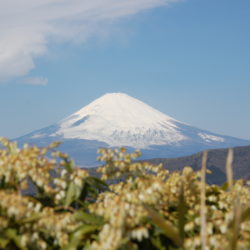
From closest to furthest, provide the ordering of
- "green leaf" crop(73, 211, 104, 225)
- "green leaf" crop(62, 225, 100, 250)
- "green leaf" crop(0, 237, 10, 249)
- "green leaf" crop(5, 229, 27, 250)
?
"green leaf" crop(0, 237, 10, 249)
"green leaf" crop(5, 229, 27, 250)
"green leaf" crop(62, 225, 100, 250)
"green leaf" crop(73, 211, 104, 225)

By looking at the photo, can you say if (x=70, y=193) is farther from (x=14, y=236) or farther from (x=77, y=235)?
(x=14, y=236)

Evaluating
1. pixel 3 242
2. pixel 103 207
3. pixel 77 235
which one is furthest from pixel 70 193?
pixel 3 242

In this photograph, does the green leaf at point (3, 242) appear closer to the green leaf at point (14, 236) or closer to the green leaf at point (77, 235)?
the green leaf at point (14, 236)

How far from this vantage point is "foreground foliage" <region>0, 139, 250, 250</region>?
194 inches

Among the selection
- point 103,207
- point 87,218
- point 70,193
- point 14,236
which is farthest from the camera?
point 70,193

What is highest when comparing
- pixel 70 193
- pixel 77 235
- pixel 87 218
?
pixel 70 193

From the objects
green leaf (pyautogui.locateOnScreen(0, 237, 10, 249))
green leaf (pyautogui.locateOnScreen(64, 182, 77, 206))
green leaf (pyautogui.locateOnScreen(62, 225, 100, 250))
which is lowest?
green leaf (pyautogui.locateOnScreen(62, 225, 100, 250))

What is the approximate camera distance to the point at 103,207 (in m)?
5.59

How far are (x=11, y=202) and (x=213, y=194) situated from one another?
2.92 m

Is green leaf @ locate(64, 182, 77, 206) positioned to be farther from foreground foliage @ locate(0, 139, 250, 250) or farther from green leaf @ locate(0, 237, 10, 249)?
green leaf @ locate(0, 237, 10, 249)

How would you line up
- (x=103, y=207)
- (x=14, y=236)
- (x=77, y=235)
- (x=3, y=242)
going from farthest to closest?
(x=103, y=207) < (x=77, y=235) < (x=14, y=236) < (x=3, y=242)

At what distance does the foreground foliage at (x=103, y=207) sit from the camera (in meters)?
4.93

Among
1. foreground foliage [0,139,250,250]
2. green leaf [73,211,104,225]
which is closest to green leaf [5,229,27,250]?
foreground foliage [0,139,250,250]

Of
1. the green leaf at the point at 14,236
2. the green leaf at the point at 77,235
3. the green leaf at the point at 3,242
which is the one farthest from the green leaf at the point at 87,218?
the green leaf at the point at 3,242
